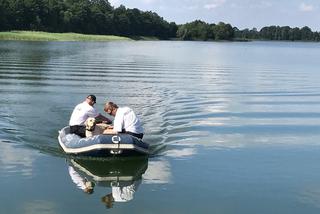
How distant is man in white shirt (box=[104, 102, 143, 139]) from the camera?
15047 millimetres

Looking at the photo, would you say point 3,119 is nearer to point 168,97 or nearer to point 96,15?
point 168,97

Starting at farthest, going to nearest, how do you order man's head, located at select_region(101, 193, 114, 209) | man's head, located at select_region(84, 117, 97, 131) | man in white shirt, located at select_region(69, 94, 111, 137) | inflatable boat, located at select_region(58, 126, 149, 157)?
man in white shirt, located at select_region(69, 94, 111, 137) → man's head, located at select_region(84, 117, 97, 131) → inflatable boat, located at select_region(58, 126, 149, 157) → man's head, located at select_region(101, 193, 114, 209)

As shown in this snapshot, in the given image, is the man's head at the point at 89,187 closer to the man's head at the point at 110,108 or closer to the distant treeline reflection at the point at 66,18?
the man's head at the point at 110,108

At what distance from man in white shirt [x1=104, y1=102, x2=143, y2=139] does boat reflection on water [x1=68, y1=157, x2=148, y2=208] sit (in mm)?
804

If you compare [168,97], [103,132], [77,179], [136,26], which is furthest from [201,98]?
[136,26]

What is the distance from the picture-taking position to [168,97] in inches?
1136

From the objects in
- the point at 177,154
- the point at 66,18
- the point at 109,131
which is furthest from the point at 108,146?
the point at 66,18

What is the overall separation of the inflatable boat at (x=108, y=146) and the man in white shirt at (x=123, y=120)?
1.63ft

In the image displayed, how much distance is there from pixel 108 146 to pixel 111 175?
100 centimetres

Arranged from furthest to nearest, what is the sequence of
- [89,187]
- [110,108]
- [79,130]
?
1. [79,130]
2. [110,108]
3. [89,187]

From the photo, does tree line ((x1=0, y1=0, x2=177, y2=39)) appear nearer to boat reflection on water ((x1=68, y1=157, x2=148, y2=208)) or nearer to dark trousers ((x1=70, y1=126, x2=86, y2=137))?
dark trousers ((x1=70, y1=126, x2=86, y2=137))

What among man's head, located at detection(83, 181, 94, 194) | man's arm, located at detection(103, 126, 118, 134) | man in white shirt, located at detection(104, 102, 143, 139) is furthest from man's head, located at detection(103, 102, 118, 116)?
man's head, located at detection(83, 181, 94, 194)

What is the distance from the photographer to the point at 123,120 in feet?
49.7

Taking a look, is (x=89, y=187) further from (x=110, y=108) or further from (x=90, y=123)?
(x=90, y=123)
